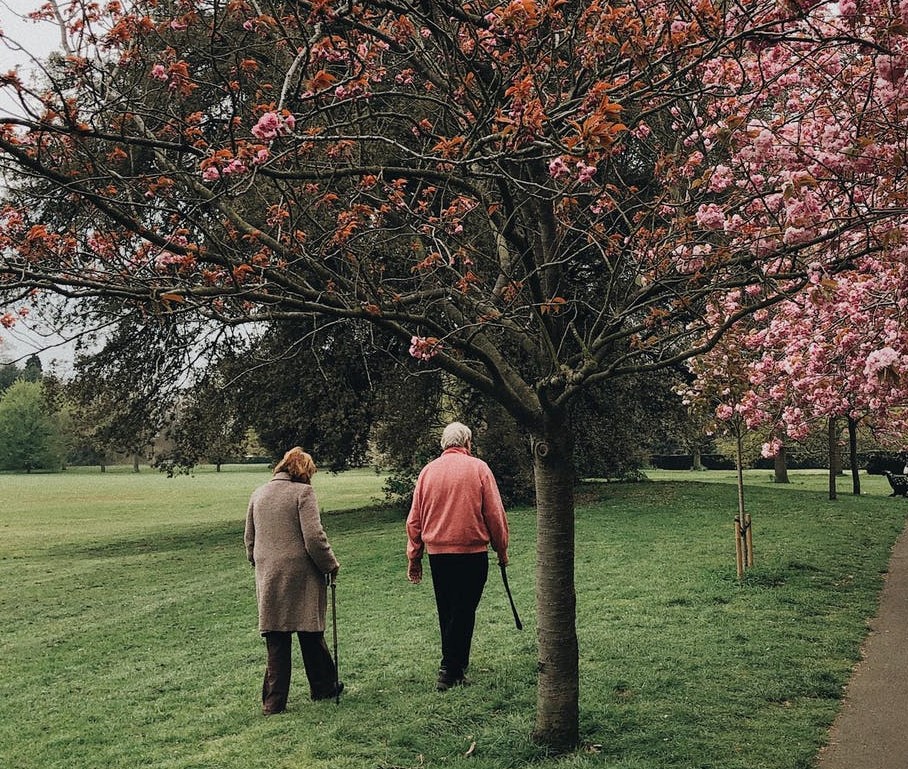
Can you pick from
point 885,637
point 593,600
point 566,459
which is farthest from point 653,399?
point 566,459

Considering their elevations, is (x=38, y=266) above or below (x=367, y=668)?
above

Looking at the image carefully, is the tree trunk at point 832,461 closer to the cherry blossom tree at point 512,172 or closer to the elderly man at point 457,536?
the cherry blossom tree at point 512,172

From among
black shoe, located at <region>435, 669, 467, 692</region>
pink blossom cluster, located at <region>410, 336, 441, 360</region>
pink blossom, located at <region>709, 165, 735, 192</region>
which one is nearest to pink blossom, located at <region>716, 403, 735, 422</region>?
pink blossom, located at <region>709, 165, 735, 192</region>

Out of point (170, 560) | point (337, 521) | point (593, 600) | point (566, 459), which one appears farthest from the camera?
point (337, 521)

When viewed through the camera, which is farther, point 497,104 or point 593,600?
point 593,600

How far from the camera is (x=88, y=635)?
11852 mm

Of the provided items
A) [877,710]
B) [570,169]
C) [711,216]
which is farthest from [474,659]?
[570,169]

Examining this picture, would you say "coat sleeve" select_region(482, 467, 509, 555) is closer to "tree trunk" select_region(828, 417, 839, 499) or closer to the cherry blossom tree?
the cherry blossom tree

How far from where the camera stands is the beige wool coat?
22.5 feet

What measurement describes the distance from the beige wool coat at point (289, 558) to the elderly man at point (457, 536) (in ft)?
2.48

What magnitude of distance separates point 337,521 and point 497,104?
21.6m

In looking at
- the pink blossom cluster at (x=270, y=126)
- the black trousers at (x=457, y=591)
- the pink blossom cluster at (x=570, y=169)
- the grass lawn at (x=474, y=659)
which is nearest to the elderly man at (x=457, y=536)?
the black trousers at (x=457, y=591)

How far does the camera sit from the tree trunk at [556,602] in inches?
227

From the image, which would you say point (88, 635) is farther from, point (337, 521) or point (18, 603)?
point (337, 521)
